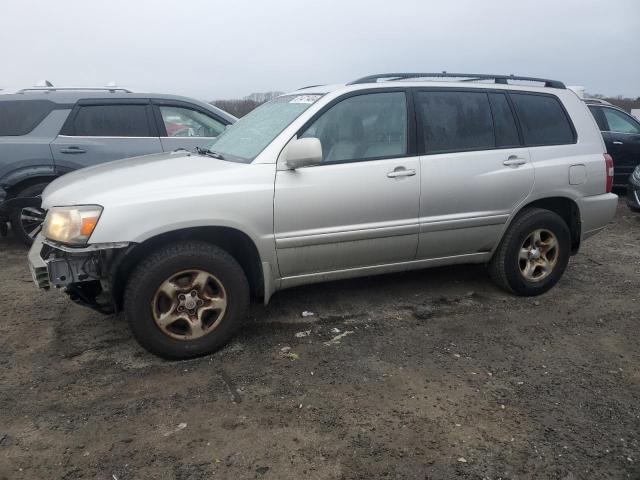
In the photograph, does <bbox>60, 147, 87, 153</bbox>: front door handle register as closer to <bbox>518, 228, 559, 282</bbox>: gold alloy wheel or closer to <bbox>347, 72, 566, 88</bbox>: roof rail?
<bbox>347, 72, 566, 88</bbox>: roof rail

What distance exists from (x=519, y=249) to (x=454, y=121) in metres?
1.23

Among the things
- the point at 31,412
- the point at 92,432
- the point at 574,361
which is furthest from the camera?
the point at 574,361

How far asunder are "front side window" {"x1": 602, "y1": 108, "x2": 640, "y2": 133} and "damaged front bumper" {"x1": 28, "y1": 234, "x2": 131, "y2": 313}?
9.08 metres

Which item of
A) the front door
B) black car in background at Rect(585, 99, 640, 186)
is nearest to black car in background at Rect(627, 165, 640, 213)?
black car in background at Rect(585, 99, 640, 186)

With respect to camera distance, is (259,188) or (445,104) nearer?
(259,188)

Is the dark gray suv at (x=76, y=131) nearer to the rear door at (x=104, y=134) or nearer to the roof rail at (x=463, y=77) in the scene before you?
the rear door at (x=104, y=134)

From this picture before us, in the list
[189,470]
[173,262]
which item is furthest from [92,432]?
[173,262]

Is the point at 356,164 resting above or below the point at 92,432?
above

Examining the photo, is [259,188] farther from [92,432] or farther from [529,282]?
[529,282]

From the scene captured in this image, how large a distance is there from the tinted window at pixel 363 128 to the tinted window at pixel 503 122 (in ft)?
2.83

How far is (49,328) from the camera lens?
3850 millimetres

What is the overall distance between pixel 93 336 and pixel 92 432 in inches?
48.6

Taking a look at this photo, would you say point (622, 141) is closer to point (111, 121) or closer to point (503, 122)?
point (503, 122)

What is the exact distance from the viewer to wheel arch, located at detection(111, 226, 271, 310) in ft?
10.3
